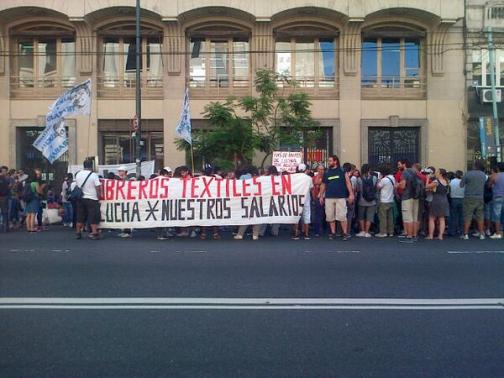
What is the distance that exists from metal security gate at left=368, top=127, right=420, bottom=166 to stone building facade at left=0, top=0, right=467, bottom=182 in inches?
1.7

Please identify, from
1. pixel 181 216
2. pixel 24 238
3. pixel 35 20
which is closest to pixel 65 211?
pixel 24 238

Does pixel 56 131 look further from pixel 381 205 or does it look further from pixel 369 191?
pixel 381 205

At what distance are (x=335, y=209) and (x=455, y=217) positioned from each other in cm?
340

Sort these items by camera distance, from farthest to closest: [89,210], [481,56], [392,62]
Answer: [392,62], [481,56], [89,210]

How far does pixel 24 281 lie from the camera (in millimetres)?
8953

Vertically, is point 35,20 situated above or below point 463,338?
above

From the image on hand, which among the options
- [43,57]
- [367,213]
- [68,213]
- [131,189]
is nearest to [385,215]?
[367,213]

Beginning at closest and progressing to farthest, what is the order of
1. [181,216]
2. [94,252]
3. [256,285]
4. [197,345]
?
[197,345], [256,285], [94,252], [181,216]

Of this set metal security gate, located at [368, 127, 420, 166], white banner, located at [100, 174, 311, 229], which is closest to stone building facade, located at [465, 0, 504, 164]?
metal security gate, located at [368, 127, 420, 166]

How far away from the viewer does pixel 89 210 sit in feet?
46.6

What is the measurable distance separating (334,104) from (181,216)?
39.6 ft

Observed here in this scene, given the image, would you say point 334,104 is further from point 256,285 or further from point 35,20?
point 256,285

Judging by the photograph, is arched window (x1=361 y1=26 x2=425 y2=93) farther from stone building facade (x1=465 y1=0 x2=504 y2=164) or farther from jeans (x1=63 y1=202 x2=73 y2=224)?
jeans (x1=63 y1=202 x2=73 y2=224)

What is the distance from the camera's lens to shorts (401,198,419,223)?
14.7m
